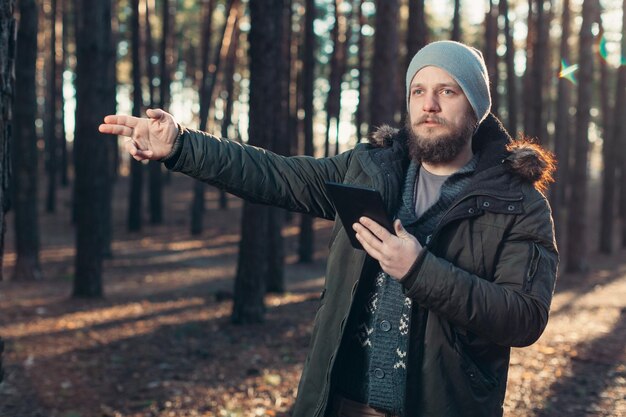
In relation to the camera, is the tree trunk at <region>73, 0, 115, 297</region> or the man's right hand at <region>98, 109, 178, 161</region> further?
the tree trunk at <region>73, 0, 115, 297</region>

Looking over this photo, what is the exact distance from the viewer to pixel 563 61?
21.6 m

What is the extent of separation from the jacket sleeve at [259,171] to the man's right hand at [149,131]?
6cm

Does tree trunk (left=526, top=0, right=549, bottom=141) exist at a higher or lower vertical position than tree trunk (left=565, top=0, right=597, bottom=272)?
higher

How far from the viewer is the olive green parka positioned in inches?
112

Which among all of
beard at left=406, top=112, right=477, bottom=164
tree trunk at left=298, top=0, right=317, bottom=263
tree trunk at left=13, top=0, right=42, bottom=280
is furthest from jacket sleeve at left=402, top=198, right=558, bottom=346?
tree trunk at left=298, top=0, right=317, bottom=263

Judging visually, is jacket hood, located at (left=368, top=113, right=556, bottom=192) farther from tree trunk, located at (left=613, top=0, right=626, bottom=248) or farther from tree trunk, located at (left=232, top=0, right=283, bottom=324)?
tree trunk, located at (left=613, top=0, right=626, bottom=248)

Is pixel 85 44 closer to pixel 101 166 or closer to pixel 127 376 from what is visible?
pixel 101 166

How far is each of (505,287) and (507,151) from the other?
2.19 ft

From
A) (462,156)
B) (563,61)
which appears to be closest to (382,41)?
(462,156)

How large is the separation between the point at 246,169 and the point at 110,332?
814 cm

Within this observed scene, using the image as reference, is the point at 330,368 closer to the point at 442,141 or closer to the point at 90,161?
the point at 442,141

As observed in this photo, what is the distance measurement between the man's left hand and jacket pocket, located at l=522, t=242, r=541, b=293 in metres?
0.46

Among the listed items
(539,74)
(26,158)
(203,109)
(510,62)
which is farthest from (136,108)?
(539,74)

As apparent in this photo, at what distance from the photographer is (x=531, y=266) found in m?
2.96
